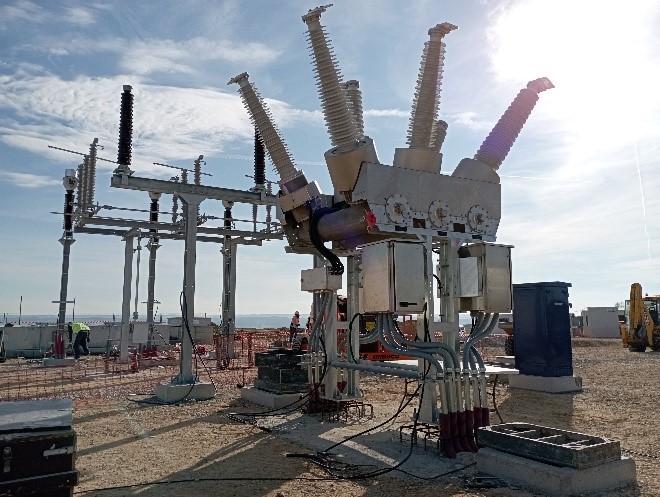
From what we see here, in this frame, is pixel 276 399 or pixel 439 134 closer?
pixel 439 134

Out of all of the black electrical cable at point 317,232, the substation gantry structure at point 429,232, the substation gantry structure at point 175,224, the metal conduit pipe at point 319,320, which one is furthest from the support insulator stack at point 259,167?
the substation gantry structure at point 429,232

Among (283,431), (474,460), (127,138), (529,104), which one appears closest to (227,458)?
(283,431)

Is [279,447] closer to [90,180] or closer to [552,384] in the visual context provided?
[552,384]

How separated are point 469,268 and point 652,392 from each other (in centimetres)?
859

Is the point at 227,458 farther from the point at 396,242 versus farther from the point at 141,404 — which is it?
the point at 141,404

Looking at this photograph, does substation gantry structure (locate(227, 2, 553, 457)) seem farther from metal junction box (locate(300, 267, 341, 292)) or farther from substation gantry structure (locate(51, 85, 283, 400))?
substation gantry structure (locate(51, 85, 283, 400))

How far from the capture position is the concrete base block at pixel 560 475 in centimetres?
579

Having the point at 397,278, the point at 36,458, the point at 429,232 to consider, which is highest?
the point at 429,232

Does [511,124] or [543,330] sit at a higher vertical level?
[511,124]

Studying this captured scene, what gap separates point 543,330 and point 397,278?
8990 millimetres

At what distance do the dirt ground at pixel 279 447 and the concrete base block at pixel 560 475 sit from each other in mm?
137

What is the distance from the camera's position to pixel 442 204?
832 centimetres

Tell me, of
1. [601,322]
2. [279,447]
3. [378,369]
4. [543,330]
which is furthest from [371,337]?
[601,322]

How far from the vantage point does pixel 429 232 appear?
322 inches
